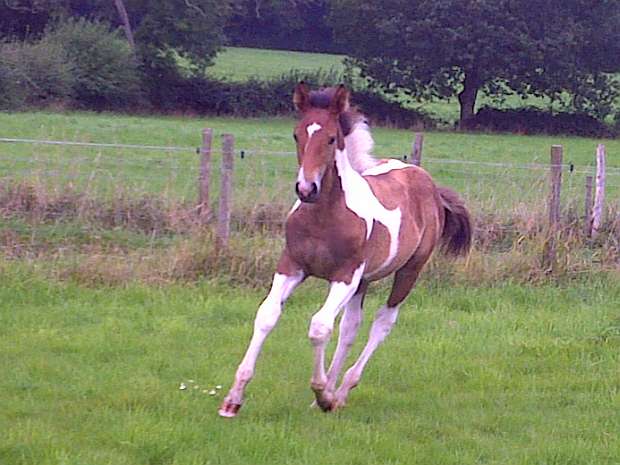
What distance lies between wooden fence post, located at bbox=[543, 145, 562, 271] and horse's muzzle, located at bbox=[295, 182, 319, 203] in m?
5.67

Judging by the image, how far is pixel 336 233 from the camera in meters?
5.96

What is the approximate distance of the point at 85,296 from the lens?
29.9ft

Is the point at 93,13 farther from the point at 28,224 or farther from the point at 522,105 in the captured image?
the point at 28,224

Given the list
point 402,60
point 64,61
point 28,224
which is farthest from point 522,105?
point 28,224

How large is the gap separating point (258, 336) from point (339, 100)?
1.37 metres

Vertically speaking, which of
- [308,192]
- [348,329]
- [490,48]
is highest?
[490,48]

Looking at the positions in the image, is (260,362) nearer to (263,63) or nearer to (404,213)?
(404,213)

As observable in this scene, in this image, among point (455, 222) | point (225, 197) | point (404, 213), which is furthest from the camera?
point (225, 197)

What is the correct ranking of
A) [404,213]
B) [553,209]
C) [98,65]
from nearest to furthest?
[404,213], [553,209], [98,65]

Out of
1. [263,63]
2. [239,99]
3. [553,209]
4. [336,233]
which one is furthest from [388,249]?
[263,63]

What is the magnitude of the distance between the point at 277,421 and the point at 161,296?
11.2 feet

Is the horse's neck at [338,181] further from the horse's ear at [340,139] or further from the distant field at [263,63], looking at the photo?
the distant field at [263,63]

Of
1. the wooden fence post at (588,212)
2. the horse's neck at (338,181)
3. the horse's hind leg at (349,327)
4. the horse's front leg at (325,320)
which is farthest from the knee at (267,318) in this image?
the wooden fence post at (588,212)

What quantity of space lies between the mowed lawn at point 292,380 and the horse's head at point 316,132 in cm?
137
